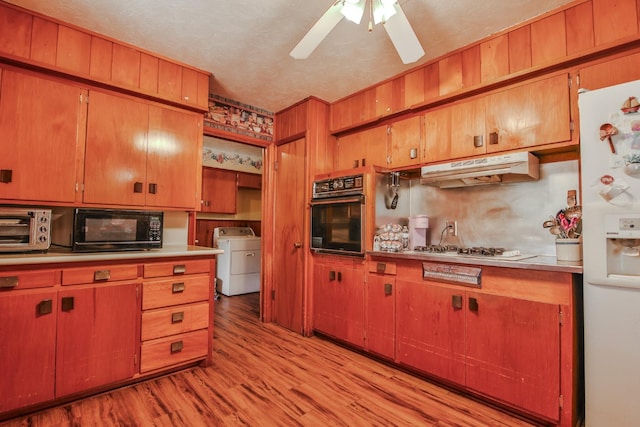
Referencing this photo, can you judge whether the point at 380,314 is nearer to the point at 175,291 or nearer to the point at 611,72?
the point at 175,291

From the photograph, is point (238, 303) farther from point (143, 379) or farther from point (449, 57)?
point (449, 57)

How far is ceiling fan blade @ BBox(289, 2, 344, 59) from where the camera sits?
1579 millimetres

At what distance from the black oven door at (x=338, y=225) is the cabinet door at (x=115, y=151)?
1.58 m

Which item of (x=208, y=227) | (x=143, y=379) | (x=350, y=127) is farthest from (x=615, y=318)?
(x=208, y=227)

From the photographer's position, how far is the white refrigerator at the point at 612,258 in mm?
1490

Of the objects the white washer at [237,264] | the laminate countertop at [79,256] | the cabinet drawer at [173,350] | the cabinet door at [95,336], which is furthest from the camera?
the white washer at [237,264]

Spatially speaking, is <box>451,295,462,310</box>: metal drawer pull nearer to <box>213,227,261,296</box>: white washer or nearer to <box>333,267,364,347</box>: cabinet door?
<box>333,267,364,347</box>: cabinet door

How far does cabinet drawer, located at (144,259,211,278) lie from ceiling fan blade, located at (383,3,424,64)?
2057 mm

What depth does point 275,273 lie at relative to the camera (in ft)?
11.9

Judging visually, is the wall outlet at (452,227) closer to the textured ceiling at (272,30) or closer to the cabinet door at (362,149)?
the cabinet door at (362,149)

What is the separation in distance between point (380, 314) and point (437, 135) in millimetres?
1559

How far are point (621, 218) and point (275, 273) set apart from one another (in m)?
2.98

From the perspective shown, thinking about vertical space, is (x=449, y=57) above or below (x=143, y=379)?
above

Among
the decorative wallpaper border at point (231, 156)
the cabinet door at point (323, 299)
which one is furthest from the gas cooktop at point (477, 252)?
the decorative wallpaper border at point (231, 156)
